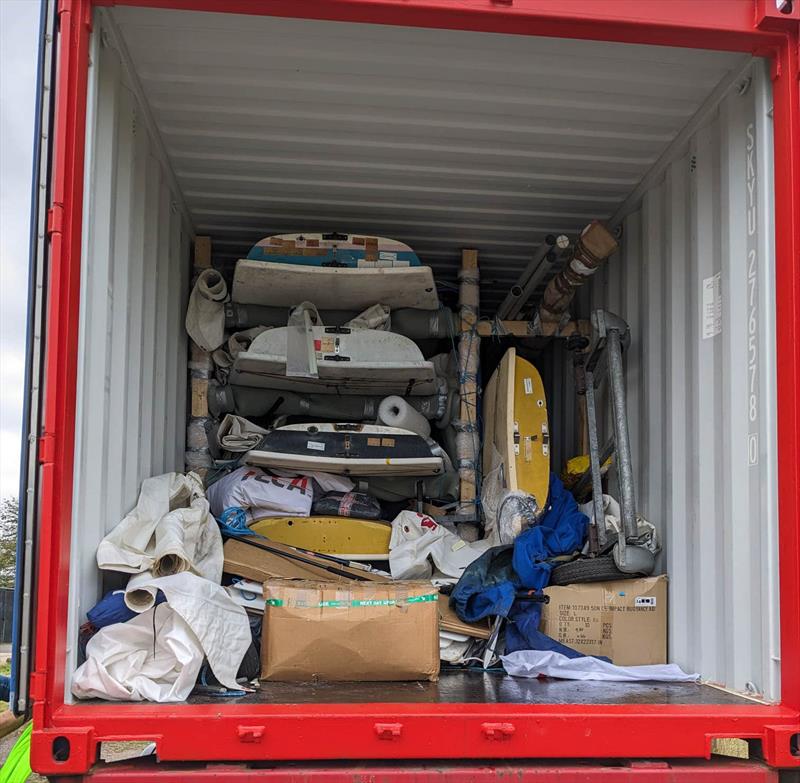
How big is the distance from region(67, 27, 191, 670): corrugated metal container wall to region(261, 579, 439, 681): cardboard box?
82cm

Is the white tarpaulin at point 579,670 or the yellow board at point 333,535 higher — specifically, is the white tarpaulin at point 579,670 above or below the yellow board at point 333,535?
below

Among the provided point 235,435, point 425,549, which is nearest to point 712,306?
point 425,549

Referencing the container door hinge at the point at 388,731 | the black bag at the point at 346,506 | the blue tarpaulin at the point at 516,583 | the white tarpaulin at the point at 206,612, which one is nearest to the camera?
the container door hinge at the point at 388,731

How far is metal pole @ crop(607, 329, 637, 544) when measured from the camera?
4.80 metres

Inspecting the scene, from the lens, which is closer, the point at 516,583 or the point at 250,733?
the point at 250,733

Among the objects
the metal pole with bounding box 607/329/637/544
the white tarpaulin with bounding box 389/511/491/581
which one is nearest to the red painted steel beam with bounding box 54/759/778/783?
the metal pole with bounding box 607/329/637/544

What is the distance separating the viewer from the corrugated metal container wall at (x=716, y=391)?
3.52 meters

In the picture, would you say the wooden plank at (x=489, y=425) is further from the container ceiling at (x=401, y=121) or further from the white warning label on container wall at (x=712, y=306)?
the white warning label on container wall at (x=712, y=306)

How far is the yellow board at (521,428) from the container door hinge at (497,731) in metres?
2.61

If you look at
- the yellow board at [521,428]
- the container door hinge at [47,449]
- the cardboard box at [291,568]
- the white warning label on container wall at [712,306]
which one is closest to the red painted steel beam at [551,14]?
the white warning label on container wall at [712,306]

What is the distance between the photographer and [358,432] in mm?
5762

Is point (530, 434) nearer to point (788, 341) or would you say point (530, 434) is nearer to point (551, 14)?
point (788, 341)

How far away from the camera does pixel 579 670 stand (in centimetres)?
406

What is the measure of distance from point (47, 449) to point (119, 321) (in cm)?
122
